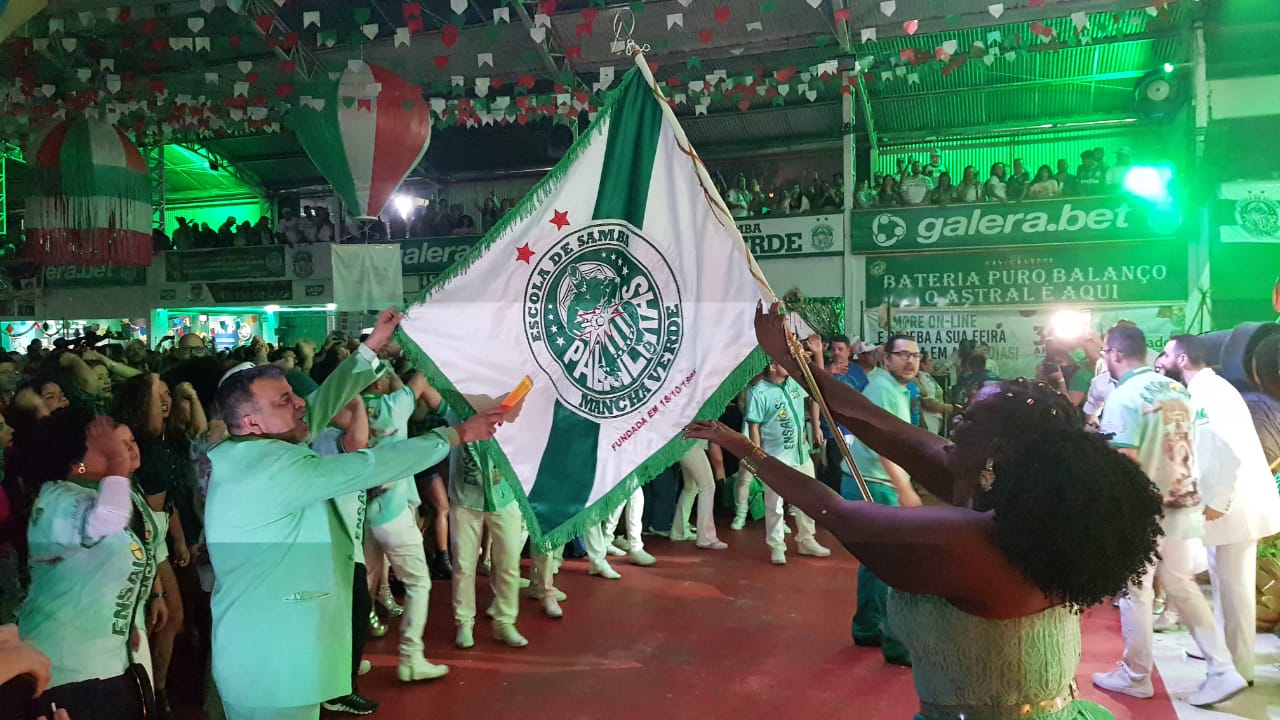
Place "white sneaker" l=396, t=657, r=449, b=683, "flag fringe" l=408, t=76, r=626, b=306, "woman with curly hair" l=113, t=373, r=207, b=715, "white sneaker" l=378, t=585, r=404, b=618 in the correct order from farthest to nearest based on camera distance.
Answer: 1. "white sneaker" l=378, t=585, r=404, b=618
2. "white sneaker" l=396, t=657, r=449, b=683
3. "woman with curly hair" l=113, t=373, r=207, b=715
4. "flag fringe" l=408, t=76, r=626, b=306

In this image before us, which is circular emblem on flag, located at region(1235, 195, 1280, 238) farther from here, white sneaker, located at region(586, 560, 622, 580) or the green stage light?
white sneaker, located at region(586, 560, 622, 580)

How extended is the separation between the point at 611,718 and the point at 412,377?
103 inches

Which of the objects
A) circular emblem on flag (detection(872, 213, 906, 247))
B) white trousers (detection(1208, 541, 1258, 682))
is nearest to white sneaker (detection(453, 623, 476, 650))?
white trousers (detection(1208, 541, 1258, 682))

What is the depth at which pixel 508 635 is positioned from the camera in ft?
15.5

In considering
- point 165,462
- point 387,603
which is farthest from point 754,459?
point 387,603

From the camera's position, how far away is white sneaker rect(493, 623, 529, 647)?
185 inches

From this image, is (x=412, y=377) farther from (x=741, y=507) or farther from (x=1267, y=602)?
(x=1267, y=602)

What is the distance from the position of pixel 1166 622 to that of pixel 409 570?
4.55 meters

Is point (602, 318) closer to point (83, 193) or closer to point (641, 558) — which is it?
point (641, 558)

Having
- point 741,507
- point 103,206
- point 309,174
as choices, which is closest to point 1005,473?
point 741,507

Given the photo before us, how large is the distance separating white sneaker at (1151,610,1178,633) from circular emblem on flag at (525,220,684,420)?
13.1ft

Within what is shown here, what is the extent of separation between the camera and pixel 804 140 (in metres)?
16.0

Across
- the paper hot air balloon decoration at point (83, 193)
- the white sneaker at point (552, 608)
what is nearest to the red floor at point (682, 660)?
the white sneaker at point (552, 608)

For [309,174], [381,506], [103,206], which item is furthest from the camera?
[309,174]
